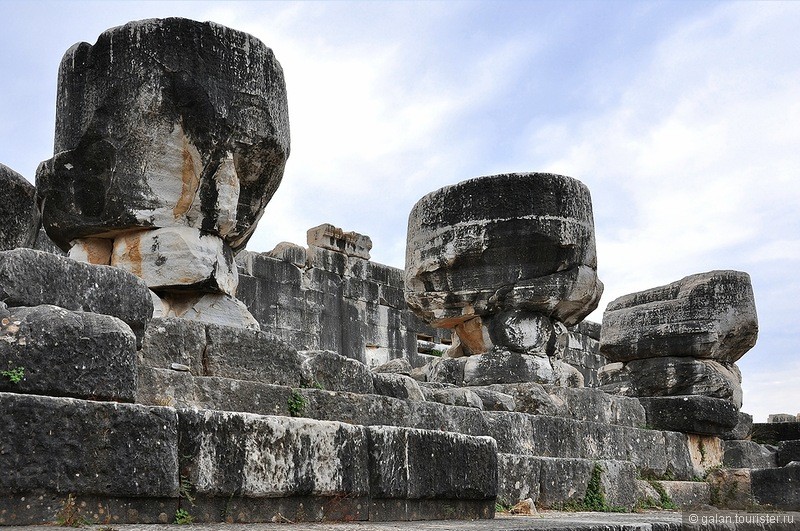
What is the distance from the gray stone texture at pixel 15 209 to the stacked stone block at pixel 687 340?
7.91 metres

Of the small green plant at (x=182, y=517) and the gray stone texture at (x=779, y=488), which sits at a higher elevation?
the small green plant at (x=182, y=517)

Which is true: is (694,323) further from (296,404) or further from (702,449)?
(296,404)

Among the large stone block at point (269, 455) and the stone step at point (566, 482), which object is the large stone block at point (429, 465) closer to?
the large stone block at point (269, 455)

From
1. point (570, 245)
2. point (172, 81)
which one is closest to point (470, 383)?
point (570, 245)

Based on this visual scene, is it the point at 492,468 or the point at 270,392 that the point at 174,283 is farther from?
the point at 492,468

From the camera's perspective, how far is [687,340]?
38.6 ft

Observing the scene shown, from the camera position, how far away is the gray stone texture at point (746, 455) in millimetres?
12107

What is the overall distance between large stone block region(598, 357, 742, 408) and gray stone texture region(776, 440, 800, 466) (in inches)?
32.9

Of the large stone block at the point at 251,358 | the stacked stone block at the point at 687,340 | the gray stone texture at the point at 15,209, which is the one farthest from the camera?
the stacked stone block at the point at 687,340

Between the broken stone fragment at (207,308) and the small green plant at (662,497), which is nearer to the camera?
the broken stone fragment at (207,308)

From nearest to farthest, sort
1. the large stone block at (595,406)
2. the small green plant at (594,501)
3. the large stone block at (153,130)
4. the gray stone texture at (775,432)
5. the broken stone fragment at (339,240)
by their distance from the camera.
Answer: the large stone block at (153,130) → the small green plant at (594,501) → the large stone block at (595,406) → the gray stone texture at (775,432) → the broken stone fragment at (339,240)

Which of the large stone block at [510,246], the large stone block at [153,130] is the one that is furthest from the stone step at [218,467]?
the large stone block at [510,246]

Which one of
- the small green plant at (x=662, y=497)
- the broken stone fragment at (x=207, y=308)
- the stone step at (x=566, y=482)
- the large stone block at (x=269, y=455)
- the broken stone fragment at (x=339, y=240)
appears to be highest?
the broken stone fragment at (x=339, y=240)

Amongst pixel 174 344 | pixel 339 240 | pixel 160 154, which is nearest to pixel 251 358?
pixel 174 344
